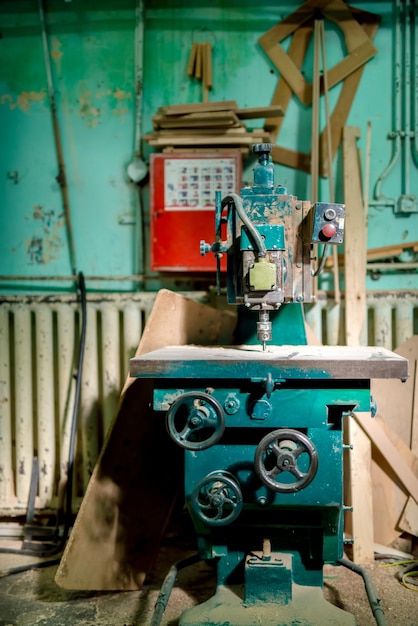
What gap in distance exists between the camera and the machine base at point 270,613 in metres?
1.64

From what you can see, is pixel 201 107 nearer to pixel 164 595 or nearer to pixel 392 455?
pixel 392 455

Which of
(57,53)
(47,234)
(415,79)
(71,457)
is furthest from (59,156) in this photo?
(415,79)

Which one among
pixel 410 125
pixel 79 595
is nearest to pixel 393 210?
pixel 410 125

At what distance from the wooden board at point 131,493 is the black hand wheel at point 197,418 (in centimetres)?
61

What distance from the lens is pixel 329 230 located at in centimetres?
162

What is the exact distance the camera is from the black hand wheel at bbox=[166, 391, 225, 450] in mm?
1439

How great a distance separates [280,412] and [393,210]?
1390mm

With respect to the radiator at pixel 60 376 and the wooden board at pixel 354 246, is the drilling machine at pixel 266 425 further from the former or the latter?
the radiator at pixel 60 376

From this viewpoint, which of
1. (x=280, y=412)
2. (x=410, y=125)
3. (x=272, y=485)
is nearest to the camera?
(x=272, y=485)

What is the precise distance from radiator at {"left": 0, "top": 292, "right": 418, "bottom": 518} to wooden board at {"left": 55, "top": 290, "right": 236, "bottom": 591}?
413mm

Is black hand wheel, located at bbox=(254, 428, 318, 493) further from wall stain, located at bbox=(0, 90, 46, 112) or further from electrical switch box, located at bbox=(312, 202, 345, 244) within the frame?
wall stain, located at bbox=(0, 90, 46, 112)

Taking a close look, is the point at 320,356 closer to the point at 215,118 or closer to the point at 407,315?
the point at 407,315

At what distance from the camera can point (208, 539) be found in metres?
1.72

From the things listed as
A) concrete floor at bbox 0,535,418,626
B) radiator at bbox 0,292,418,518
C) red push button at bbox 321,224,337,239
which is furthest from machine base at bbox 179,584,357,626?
red push button at bbox 321,224,337,239
